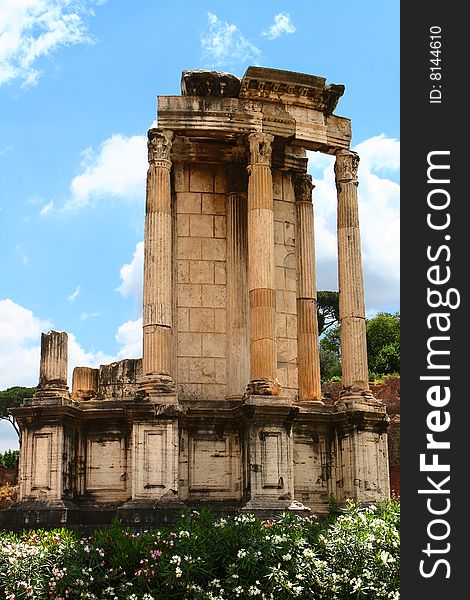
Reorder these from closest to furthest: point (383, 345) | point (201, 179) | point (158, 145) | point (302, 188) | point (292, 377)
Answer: point (158, 145) → point (292, 377) → point (201, 179) → point (302, 188) → point (383, 345)

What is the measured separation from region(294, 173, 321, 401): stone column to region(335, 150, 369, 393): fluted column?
43.1 inches

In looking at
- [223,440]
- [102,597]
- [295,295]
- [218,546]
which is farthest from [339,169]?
[102,597]

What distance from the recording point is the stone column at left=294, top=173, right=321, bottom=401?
68.0 ft

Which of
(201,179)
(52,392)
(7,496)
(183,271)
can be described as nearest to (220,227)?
(201,179)

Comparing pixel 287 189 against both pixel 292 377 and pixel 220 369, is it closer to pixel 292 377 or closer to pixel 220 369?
pixel 292 377

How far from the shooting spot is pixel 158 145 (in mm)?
19172

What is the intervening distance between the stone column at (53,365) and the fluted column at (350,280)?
6050mm

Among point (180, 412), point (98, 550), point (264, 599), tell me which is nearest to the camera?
point (264, 599)

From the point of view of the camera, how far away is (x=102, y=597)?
12.9 meters

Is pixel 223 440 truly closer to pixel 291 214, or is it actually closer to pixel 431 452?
pixel 291 214

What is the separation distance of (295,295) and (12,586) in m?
10.1

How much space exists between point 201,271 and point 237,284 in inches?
35.3

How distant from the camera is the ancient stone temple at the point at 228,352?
17.5 meters

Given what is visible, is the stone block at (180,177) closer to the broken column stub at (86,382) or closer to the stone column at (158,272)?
the stone column at (158,272)
